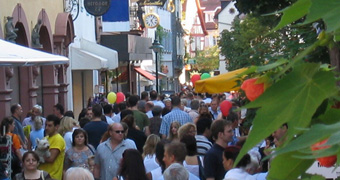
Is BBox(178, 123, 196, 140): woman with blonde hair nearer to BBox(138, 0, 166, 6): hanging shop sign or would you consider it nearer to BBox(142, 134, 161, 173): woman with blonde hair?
BBox(142, 134, 161, 173): woman with blonde hair

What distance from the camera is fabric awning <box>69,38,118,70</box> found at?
26.8m

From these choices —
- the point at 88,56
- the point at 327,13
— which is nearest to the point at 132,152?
the point at 327,13

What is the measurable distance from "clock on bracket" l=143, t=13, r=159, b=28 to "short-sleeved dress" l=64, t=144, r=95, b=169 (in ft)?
121

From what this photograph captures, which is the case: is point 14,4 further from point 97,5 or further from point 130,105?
point 97,5

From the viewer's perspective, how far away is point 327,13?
1.23m

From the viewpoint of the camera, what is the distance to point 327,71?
4.75 feet

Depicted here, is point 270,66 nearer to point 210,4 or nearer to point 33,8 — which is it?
point 33,8

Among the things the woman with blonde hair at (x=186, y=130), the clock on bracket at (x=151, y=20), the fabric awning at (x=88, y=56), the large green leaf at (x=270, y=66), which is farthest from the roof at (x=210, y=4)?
the large green leaf at (x=270, y=66)

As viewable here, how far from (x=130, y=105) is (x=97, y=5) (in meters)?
10.1

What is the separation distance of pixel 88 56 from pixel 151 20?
21500 mm

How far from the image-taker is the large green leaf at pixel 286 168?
4.62 feet

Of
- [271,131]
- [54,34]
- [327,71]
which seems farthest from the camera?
[54,34]

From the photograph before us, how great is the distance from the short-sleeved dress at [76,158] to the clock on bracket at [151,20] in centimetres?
3702

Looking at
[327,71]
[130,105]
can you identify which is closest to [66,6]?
[130,105]
